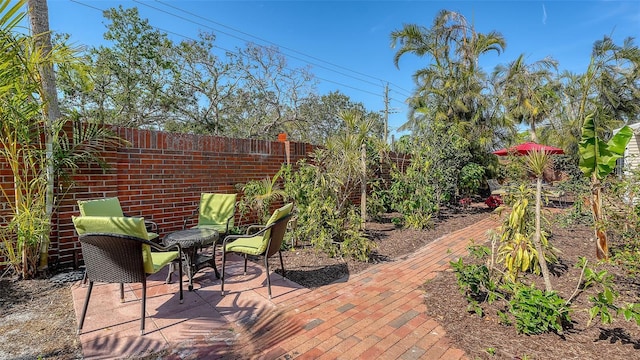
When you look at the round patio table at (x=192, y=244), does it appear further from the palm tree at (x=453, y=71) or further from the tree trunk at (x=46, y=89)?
the palm tree at (x=453, y=71)

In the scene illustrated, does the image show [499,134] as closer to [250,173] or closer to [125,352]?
[250,173]

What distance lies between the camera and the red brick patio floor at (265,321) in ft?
7.36

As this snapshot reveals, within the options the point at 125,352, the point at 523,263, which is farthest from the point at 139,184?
the point at 523,263

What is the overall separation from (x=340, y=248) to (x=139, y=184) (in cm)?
311

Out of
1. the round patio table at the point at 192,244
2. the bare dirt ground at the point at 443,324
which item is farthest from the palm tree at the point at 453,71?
the round patio table at the point at 192,244

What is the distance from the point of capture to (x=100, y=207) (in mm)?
3520

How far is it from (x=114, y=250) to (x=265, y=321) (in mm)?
1407

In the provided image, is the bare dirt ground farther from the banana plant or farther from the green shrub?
the banana plant

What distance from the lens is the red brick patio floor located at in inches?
88.4

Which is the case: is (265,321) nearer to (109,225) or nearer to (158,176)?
(109,225)

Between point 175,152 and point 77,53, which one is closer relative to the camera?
point 77,53

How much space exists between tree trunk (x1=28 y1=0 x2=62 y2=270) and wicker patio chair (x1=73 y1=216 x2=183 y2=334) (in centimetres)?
144

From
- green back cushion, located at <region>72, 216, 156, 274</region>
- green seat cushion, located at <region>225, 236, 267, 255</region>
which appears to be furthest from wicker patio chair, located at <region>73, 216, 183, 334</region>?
green seat cushion, located at <region>225, 236, 267, 255</region>

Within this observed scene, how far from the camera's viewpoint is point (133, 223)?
8.13ft
